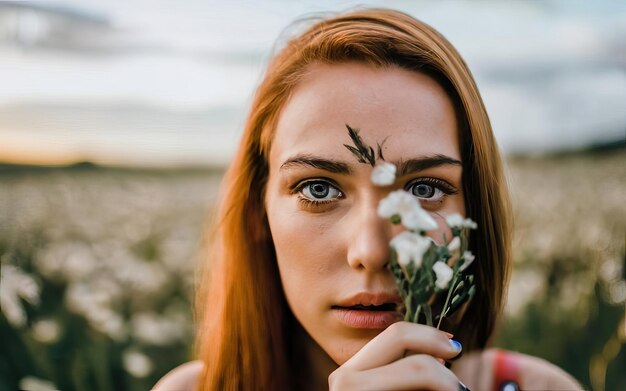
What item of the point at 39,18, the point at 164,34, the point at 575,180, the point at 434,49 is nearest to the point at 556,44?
the point at 575,180

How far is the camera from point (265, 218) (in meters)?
0.93

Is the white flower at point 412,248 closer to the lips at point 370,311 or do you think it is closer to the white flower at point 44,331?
the lips at point 370,311

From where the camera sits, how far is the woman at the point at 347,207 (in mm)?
721

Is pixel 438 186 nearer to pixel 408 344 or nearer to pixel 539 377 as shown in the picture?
pixel 408 344

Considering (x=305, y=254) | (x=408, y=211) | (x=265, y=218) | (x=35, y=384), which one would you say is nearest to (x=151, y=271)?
(x=35, y=384)

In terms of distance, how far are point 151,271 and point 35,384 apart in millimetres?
319

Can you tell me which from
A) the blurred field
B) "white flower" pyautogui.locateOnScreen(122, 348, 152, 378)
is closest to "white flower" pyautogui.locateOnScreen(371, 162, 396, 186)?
the blurred field

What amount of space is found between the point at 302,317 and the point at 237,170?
249 millimetres

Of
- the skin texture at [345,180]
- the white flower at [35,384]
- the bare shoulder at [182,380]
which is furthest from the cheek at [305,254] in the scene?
the white flower at [35,384]

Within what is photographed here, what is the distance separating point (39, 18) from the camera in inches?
48.2

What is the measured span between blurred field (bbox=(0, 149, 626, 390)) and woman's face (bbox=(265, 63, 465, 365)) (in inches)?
21.1

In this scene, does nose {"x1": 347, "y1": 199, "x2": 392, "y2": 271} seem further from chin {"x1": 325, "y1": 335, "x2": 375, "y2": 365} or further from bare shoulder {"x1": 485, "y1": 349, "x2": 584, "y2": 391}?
bare shoulder {"x1": 485, "y1": 349, "x2": 584, "y2": 391}

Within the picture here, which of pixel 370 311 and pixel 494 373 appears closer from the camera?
pixel 370 311

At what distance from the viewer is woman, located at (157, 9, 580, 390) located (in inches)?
28.4
